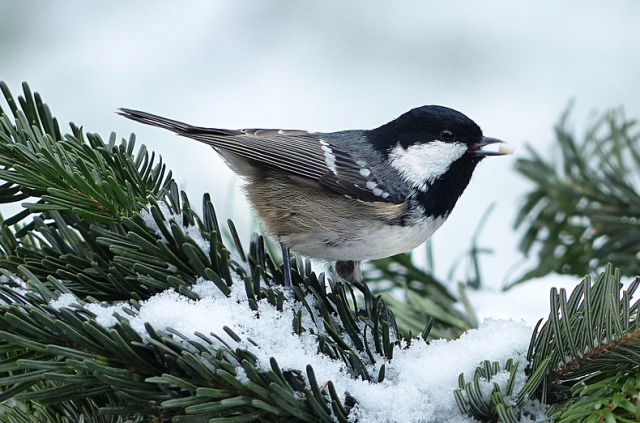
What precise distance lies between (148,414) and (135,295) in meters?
0.19

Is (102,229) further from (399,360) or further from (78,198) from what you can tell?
(399,360)

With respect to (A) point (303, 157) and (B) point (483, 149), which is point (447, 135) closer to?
(B) point (483, 149)


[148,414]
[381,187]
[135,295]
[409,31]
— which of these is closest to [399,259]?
[381,187]

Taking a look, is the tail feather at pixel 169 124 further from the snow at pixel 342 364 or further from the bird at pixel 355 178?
the snow at pixel 342 364

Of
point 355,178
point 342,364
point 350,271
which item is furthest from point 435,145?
point 342,364

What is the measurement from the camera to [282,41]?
11.6 feet

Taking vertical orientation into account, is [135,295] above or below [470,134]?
below

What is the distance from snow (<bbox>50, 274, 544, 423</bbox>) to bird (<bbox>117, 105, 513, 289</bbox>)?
536 mm

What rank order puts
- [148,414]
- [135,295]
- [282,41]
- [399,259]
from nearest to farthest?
[148,414] → [135,295] → [399,259] → [282,41]

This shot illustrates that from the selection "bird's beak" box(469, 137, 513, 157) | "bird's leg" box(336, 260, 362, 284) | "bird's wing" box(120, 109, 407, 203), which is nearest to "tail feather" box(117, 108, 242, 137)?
"bird's wing" box(120, 109, 407, 203)

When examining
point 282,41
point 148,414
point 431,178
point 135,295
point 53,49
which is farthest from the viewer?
point 282,41

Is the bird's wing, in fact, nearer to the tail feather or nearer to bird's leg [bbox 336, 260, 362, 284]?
the tail feather

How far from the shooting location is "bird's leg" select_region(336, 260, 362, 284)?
1.65 m

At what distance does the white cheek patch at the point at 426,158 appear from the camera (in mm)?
1815
